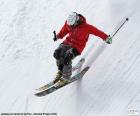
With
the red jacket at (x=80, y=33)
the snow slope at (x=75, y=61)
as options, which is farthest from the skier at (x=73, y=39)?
the snow slope at (x=75, y=61)

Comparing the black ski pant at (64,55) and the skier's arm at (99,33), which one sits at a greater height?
the skier's arm at (99,33)

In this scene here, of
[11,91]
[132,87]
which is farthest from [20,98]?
[132,87]

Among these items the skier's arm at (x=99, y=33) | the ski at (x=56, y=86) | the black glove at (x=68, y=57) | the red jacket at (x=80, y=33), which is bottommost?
the ski at (x=56, y=86)

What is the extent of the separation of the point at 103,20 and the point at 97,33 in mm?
2556

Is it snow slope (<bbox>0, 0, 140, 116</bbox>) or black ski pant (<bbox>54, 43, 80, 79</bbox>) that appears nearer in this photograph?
snow slope (<bbox>0, 0, 140, 116</bbox>)

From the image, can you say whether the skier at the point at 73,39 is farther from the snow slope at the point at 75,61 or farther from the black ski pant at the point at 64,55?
the snow slope at the point at 75,61

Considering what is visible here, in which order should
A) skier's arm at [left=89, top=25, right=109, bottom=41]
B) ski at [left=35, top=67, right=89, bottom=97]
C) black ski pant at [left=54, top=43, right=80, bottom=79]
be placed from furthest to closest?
ski at [left=35, top=67, right=89, bottom=97] → black ski pant at [left=54, top=43, right=80, bottom=79] → skier's arm at [left=89, top=25, right=109, bottom=41]

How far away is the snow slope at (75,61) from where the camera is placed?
40.1 ft

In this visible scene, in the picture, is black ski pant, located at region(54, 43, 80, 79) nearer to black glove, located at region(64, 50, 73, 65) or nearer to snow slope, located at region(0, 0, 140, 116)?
black glove, located at region(64, 50, 73, 65)

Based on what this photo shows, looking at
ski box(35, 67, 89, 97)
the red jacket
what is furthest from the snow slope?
the red jacket

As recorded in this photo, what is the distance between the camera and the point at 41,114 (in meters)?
13.8

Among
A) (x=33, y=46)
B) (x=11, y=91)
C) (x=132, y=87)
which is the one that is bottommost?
(x=11, y=91)

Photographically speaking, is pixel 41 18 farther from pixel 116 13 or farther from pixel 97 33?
pixel 97 33

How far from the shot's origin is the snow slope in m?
12.2
